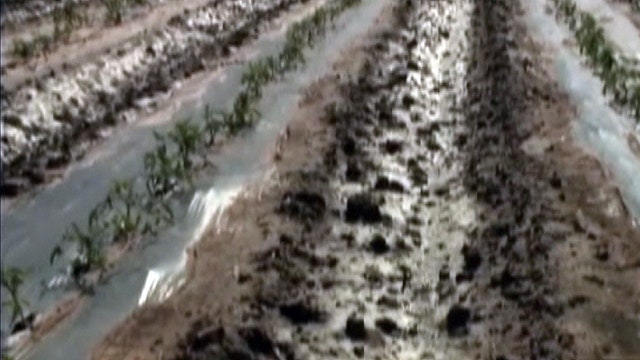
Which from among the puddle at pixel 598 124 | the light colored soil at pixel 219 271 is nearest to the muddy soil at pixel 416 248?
the light colored soil at pixel 219 271

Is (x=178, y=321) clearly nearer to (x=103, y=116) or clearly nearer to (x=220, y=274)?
(x=220, y=274)

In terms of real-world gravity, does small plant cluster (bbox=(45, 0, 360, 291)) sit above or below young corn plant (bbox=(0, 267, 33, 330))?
below

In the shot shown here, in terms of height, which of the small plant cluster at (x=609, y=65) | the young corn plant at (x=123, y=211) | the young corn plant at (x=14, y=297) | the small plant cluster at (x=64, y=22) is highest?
the young corn plant at (x=14, y=297)

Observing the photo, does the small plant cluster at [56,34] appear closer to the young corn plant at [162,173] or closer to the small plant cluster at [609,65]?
the young corn plant at [162,173]

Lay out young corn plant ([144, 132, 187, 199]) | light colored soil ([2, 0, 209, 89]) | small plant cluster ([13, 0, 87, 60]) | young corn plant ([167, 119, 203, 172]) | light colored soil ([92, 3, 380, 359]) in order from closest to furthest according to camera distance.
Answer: light colored soil ([92, 3, 380, 359]), young corn plant ([144, 132, 187, 199]), young corn plant ([167, 119, 203, 172]), light colored soil ([2, 0, 209, 89]), small plant cluster ([13, 0, 87, 60])

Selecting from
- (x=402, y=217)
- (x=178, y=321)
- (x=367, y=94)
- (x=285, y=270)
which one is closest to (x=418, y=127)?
(x=367, y=94)

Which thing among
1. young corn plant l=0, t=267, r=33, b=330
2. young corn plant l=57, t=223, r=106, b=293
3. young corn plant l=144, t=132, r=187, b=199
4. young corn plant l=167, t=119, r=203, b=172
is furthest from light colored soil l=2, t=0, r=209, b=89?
young corn plant l=0, t=267, r=33, b=330

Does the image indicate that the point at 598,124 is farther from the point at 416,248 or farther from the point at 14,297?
the point at 14,297

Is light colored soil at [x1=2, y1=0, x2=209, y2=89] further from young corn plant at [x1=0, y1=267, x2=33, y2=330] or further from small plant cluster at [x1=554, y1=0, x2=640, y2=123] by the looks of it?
small plant cluster at [x1=554, y1=0, x2=640, y2=123]

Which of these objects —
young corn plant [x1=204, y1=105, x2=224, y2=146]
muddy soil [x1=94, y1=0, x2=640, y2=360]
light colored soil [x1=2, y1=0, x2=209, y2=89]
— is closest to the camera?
muddy soil [x1=94, y1=0, x2=640, y2=360]
